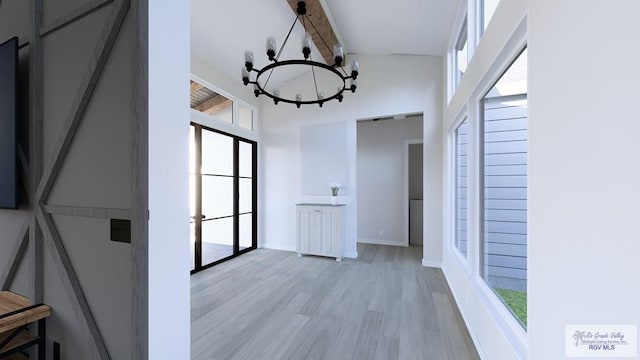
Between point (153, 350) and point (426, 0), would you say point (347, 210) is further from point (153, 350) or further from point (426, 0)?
point (153, 350)

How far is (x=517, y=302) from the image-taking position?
1687 mm

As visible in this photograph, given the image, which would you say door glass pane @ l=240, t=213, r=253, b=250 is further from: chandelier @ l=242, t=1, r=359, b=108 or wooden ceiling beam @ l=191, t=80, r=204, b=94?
chandelier @ l=242, t=1, r=359, b=108

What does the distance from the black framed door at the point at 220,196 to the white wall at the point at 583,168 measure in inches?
150

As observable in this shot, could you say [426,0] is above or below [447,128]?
above

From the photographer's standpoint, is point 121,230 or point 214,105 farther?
point 214,105

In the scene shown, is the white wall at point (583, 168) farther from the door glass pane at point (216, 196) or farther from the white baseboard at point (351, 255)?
the door glass pane at point (216, 196)

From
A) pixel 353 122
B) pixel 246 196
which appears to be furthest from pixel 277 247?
pixel 353 122

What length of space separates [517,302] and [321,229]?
3314 mm

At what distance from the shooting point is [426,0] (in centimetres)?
314

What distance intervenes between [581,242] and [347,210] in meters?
4.01

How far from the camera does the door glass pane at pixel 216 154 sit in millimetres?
4391

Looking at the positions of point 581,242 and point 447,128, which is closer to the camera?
point 581,242

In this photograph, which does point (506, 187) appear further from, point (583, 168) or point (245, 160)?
point (245, 160)

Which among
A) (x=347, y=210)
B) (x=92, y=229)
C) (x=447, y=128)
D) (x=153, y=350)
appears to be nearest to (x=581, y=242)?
(x=153, y=350)
